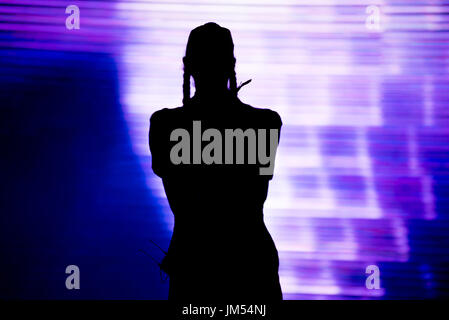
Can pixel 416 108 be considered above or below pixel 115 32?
below

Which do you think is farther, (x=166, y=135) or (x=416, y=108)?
(x=416, y=108)

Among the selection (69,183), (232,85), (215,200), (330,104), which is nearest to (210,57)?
(232,85)

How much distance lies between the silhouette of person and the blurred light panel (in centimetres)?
154

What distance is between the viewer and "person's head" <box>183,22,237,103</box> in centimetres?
137

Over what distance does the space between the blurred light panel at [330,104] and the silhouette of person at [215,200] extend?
1539 mm

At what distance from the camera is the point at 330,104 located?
292cm

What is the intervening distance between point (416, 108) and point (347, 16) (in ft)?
2.28

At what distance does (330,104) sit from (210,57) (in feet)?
5.53

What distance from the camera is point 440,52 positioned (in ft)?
9.49

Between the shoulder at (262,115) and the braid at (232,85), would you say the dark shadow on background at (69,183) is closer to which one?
the braid at (232,85)

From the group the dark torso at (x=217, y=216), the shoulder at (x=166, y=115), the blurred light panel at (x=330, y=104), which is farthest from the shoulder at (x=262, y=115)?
the blurred light panel at (x=330, y=104)
